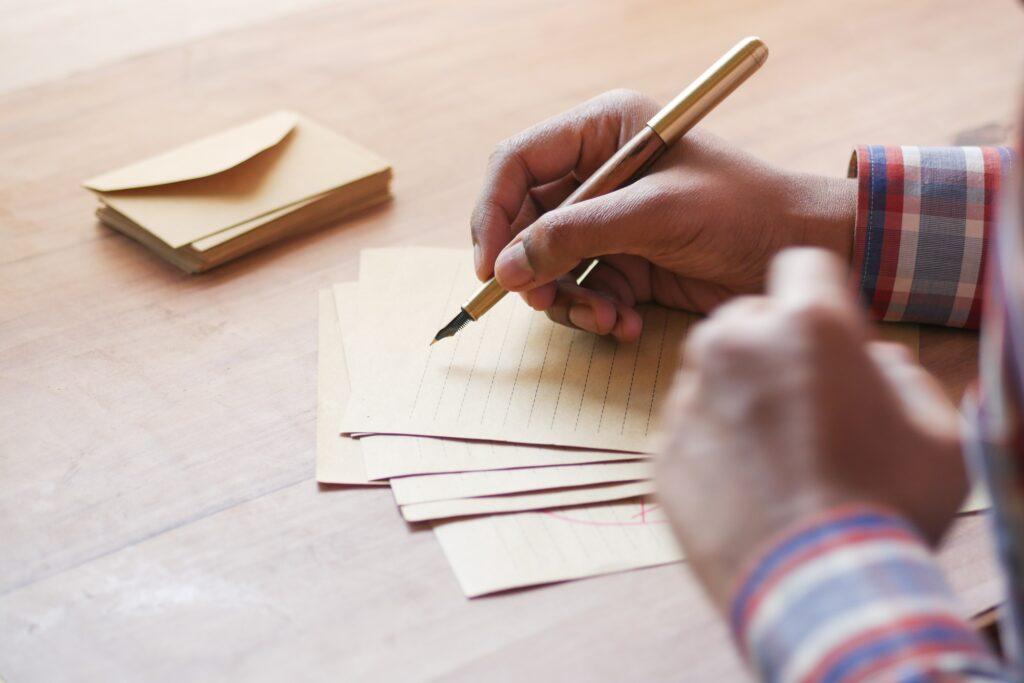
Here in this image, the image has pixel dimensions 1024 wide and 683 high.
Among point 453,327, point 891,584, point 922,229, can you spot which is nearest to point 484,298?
point 453,327

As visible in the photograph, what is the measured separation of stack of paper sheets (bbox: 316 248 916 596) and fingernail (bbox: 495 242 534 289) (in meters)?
0.06

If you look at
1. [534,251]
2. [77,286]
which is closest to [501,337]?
[534,251]

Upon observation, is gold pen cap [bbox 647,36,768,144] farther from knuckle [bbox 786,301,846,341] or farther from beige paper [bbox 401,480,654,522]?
knuckle [bbox 786,301,846,341]

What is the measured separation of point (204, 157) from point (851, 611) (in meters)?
0.79

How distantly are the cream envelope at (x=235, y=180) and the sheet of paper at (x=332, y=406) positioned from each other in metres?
0.13

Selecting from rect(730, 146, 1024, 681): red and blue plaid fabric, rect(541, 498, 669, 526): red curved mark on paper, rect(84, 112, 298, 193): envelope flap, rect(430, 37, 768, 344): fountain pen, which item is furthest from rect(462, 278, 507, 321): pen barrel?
rect(730, 146, 1024, 681): red and blue plaid fabric

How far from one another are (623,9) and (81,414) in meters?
0.87

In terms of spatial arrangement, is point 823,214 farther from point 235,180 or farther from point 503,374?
point 235,180

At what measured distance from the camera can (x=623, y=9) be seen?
1354 mm

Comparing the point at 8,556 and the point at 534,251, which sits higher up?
the point at 534,251

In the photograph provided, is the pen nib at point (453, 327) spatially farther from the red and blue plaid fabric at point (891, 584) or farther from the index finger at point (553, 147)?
the red and blue plaid fabric at point (891, 584)

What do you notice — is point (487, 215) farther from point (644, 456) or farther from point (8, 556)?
point (8, 556)

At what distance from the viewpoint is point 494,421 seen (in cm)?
75

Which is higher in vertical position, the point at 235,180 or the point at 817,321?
the point at 817,321
